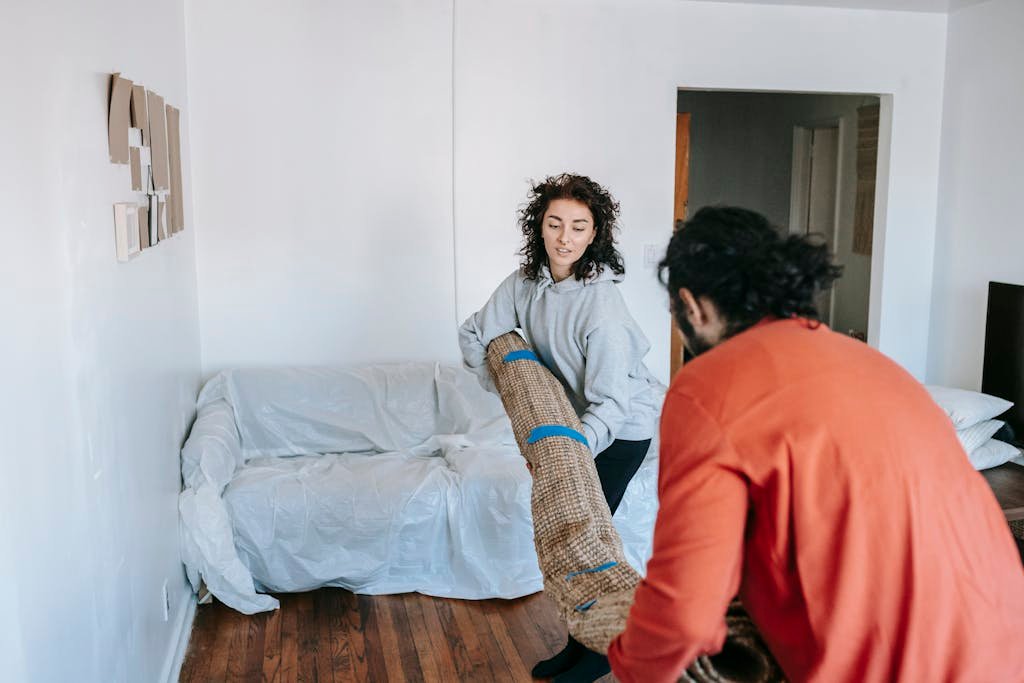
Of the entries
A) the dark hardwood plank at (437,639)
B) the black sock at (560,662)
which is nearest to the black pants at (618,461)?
the black sock at (560,662)

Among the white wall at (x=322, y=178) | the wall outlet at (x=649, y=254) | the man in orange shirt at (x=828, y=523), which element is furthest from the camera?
the wall outlet at (x=649, y=254)

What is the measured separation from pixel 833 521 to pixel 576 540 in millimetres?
652

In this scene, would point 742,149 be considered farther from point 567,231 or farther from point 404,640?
point 404,640

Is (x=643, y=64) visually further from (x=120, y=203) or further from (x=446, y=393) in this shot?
(x=120, y=203)

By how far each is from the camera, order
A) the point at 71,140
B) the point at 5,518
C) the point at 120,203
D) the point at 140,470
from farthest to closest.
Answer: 1. the point at 140,470
2. the point at 120,203
3. the point at 71,140
4. the point at 5,518

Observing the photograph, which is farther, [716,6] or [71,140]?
[716,6]

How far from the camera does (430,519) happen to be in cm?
328

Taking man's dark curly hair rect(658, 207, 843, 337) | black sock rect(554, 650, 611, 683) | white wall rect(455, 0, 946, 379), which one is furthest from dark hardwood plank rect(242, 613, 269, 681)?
man's dark curly hair rect(658, 207, 843, 337)

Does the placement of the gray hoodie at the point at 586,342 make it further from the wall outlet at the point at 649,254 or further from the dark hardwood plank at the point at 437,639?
the wall outlet at the point at 649,254

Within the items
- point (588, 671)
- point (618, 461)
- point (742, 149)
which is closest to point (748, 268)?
point (618, 461)

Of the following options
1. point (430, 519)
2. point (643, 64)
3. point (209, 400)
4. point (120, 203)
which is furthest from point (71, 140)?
point (643, 64)

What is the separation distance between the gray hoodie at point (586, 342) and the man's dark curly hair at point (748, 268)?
111 cm

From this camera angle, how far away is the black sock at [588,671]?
2.46 m

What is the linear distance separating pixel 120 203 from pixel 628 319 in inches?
50.1
